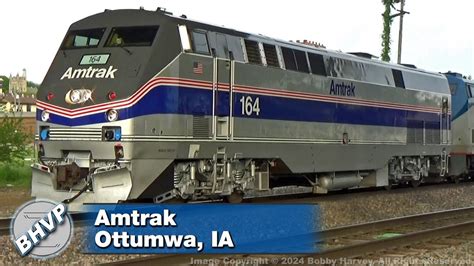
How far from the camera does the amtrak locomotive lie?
1141 centimetres

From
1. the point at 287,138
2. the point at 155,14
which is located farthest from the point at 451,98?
the point at 155,14

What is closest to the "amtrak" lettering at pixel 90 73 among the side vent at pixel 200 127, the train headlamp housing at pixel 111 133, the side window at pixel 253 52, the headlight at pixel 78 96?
the headlight at pixel 78 96

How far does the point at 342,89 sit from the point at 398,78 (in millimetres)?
3778

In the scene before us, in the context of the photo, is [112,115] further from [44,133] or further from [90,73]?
[44,133]

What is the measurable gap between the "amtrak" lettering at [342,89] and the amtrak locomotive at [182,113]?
5cm

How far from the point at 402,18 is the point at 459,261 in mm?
29858

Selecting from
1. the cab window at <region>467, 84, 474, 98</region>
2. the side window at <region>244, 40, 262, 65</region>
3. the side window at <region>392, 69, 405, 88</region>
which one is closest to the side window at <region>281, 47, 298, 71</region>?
the side window at <region>244, 40, 262, 65</region>

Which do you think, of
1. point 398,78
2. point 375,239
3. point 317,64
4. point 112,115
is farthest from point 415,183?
point 112,115

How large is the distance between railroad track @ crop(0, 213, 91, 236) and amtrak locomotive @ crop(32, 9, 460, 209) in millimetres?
526

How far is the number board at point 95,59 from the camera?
12.0 m

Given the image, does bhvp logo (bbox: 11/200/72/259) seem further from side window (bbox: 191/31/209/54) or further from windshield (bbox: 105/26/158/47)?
side window (bbox: 191/31/209/54)

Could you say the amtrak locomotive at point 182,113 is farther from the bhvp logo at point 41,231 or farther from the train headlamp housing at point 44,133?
the bhvp logo at point 41,231

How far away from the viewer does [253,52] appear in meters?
14.1

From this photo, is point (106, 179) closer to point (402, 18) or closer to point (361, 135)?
point (361, 135)
